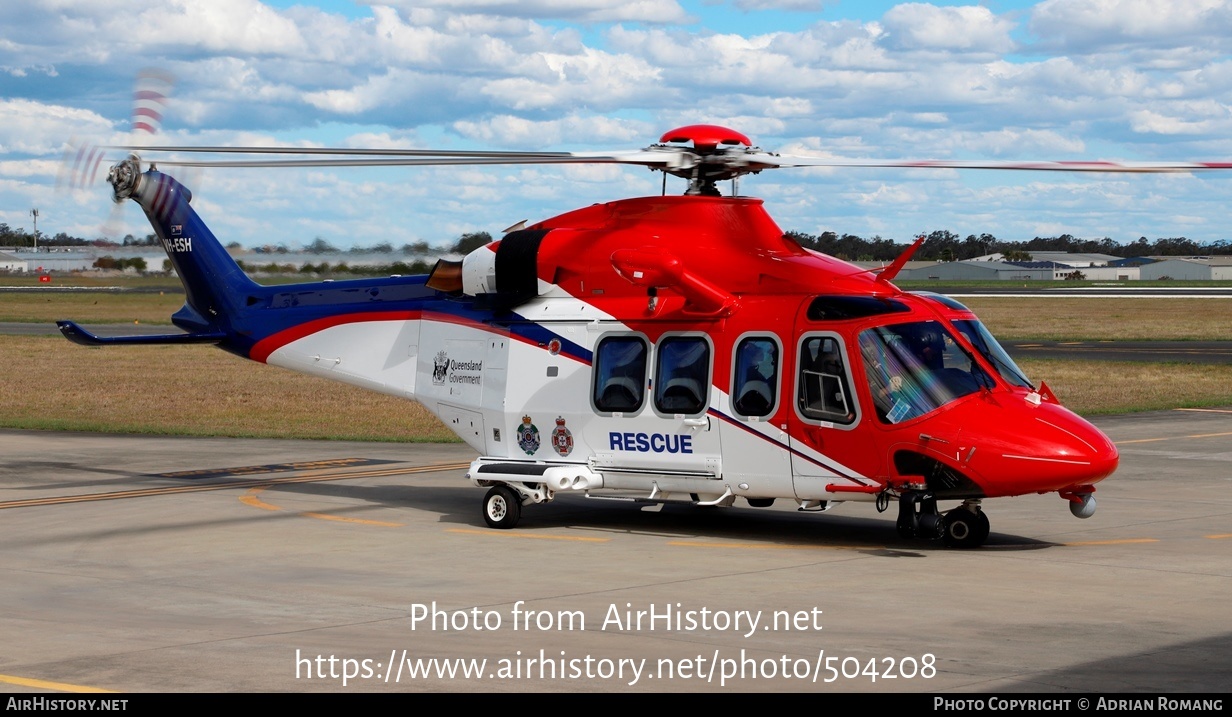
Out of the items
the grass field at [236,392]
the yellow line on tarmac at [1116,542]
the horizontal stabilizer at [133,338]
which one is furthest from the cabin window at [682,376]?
the grass field at [236,392]

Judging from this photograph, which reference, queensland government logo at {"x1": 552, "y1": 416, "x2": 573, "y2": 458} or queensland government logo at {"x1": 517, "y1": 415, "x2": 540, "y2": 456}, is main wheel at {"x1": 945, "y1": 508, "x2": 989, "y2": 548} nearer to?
queensland government logo at {"x1": 552, "y1": 416, "x2": 573, "y2": 458}

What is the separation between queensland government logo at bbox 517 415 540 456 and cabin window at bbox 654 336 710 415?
171 cm

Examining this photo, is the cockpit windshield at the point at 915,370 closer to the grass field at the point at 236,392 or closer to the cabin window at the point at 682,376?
the cabin window at the point at 682,376

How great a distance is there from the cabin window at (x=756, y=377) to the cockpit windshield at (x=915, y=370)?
106cm

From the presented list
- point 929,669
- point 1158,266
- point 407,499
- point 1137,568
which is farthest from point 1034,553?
point 1158,266

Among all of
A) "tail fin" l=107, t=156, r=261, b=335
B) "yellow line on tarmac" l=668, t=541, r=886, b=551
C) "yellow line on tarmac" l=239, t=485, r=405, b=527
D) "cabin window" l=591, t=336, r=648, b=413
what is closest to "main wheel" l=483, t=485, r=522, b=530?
"yellow line on tarmac" l=239, t=485, r=405, b=527

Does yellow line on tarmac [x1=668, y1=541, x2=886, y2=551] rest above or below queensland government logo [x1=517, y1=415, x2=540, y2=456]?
below

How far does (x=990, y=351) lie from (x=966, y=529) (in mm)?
1849

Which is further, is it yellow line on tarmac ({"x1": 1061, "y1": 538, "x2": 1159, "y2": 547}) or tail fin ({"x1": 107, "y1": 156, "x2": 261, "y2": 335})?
tail fin ({"x1": 107, "y1": 156, "x2": 261, "y2": 335})

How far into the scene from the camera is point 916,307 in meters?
14.5

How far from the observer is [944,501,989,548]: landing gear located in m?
14.6

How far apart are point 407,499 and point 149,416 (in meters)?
13.1
